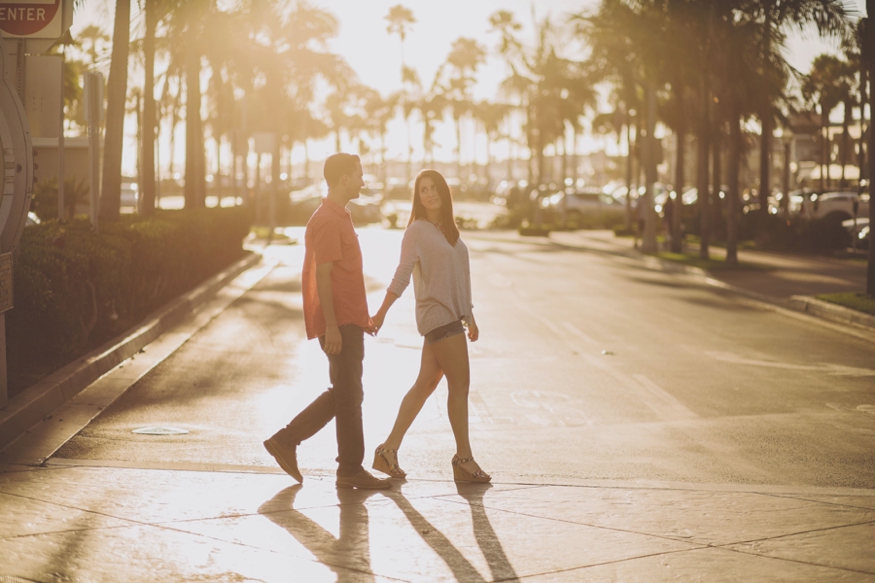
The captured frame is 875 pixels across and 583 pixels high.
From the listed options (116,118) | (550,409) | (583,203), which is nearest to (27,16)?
(550,409)

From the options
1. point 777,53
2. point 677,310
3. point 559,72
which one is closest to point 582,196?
point 559,72

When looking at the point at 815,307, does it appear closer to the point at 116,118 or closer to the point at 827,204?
the point at 116,118

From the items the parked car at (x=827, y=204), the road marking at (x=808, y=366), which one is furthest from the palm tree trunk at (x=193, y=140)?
the parked car at (x=827, y=204)

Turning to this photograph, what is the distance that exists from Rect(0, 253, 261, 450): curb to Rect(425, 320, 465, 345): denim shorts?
2864 mm

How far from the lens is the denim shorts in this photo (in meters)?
7.04

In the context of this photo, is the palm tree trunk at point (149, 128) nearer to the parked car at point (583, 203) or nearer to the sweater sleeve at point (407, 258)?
the sweater sleeve at point (407, 258)

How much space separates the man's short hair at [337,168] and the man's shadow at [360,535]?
176 cm

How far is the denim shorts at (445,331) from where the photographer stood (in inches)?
277

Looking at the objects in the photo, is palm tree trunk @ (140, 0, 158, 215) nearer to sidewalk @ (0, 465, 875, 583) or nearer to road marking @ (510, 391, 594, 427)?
road marking @ (510, 391, 594, 427)

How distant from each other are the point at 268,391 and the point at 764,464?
4.45 metres

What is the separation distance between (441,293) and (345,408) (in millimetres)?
865

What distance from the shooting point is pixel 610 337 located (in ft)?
49.0

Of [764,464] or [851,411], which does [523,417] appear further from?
[851,411]

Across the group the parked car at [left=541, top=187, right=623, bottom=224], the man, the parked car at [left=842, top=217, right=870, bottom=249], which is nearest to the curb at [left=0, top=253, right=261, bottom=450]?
the man
